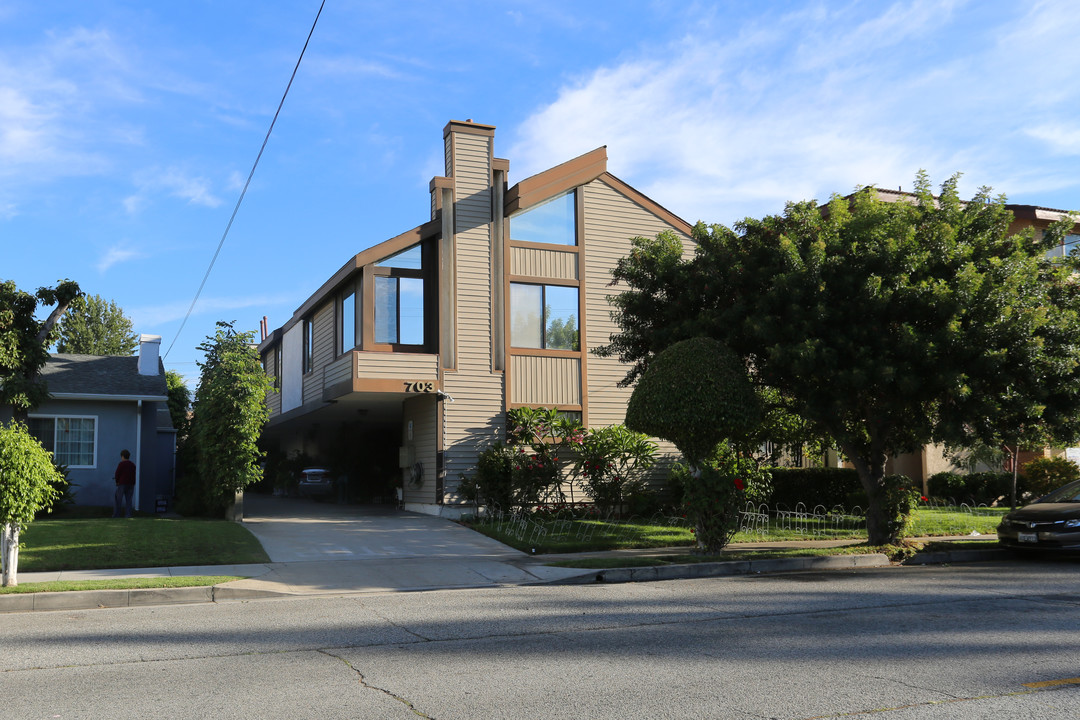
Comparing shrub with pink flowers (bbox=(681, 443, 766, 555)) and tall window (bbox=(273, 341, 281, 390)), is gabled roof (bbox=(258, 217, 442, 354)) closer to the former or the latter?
shrub with pink flowers (bbox=(681, 443, 766, 555))

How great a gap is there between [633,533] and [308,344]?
1275 centimetres

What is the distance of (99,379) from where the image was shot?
68.3 ft

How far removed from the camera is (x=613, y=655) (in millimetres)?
6883

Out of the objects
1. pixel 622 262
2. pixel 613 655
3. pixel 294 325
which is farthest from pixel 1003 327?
pixel 294 325

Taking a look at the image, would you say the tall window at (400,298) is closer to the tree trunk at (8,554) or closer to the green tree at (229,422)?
the green tree at (229,422)

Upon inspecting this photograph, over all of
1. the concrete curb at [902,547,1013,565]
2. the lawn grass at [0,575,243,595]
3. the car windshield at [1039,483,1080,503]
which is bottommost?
the concrete curb at [902,547,1013,565]

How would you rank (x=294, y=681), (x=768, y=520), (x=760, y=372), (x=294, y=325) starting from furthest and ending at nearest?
(x=294, y=325), (x=768, y=520), (x=760, y=372), (x=294, y=681)

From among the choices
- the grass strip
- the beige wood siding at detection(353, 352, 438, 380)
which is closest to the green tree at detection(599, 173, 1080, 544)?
the grass strip

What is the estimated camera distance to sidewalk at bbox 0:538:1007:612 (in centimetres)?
1016

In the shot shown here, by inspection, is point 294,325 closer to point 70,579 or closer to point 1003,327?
point 70,579

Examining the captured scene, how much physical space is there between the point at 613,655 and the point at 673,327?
9.26 meters

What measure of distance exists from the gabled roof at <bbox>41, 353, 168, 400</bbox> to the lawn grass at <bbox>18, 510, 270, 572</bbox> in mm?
4344

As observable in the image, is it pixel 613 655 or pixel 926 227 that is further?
pixel 926 227

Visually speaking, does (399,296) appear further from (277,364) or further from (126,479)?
(277,364)
